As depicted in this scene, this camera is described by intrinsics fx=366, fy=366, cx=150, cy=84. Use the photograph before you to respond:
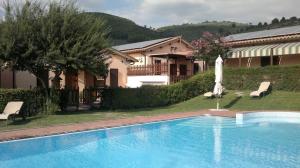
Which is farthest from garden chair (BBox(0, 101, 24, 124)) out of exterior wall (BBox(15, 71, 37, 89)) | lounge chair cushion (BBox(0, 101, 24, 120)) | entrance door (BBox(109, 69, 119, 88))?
entrance door (BBox(109, 69, 119, 88))

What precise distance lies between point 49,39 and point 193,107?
40.8ft

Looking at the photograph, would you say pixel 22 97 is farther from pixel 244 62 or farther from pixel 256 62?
pixel 244 62

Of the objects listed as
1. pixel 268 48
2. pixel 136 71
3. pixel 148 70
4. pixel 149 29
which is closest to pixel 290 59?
pixel 268 48

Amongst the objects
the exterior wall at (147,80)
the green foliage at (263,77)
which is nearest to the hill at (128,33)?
the exterior wall at (147,80)

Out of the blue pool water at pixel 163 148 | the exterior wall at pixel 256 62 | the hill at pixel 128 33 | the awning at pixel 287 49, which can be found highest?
the hill at pixel 128 33

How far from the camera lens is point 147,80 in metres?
39.9

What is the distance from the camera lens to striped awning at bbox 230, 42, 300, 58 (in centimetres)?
3484

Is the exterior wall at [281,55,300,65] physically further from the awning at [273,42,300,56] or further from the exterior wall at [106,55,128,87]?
the exterior wall at [106,55,128,87]

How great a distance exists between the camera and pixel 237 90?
33562mm

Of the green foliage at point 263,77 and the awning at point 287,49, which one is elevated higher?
the awning at point 287,49

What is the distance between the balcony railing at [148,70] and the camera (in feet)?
128

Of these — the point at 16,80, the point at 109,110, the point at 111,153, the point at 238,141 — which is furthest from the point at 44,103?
the point at 238,141

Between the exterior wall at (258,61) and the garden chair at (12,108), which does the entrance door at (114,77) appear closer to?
the exterior wall at (258,61)

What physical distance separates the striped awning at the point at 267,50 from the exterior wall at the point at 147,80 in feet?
28.3
